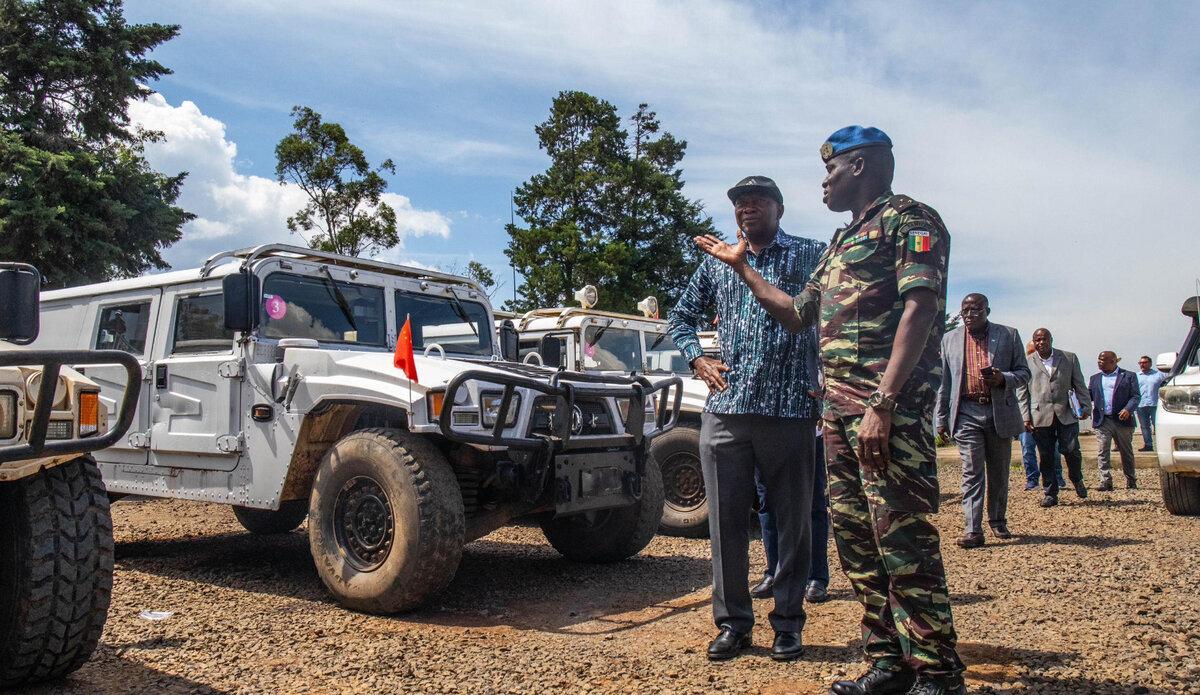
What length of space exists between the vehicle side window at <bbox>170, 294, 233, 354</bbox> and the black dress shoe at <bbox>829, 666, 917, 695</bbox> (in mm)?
3971

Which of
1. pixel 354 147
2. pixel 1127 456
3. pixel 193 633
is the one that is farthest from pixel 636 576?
pixel 354 147

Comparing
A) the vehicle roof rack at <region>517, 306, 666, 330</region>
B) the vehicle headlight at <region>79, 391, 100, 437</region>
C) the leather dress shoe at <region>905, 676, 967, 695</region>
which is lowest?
the leather dress shoe at <region>905, 676, 967, 695</region>

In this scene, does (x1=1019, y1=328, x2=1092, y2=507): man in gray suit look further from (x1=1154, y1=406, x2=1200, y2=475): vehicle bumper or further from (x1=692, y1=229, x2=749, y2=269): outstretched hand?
(x1=692, y1=229, x2=749, y2=269): outstretched hand

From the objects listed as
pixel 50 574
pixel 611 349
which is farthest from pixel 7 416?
pixel 611 349

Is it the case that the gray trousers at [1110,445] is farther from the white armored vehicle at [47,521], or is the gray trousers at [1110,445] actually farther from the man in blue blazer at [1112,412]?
the white armored vehicle at [47,521]

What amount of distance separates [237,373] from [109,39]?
15.9 metres

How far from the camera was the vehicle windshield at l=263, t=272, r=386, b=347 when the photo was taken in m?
5.26

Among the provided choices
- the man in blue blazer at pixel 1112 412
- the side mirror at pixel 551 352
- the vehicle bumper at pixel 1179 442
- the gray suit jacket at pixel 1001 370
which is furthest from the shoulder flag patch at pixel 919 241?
the man in blue blazer at pixel 1112 412

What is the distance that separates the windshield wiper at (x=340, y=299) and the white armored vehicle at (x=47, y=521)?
237 centimetres

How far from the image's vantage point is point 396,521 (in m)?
4.28

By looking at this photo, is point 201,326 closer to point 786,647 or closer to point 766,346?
point 766,346

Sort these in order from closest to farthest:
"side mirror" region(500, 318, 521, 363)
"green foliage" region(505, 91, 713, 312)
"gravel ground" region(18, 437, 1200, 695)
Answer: "gravel ground" region(18, 437, 1200, 695), "side mirror" region(500, 318, 521, 363), "green foliage" region(505, 91, 713, 312)

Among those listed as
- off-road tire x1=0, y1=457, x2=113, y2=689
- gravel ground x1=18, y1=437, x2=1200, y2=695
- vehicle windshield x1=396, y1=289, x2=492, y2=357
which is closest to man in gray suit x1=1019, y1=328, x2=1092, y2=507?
gravel ground x1=18, y1=437, x2=1200, y2=695

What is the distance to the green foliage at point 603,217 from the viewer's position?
27.1m
